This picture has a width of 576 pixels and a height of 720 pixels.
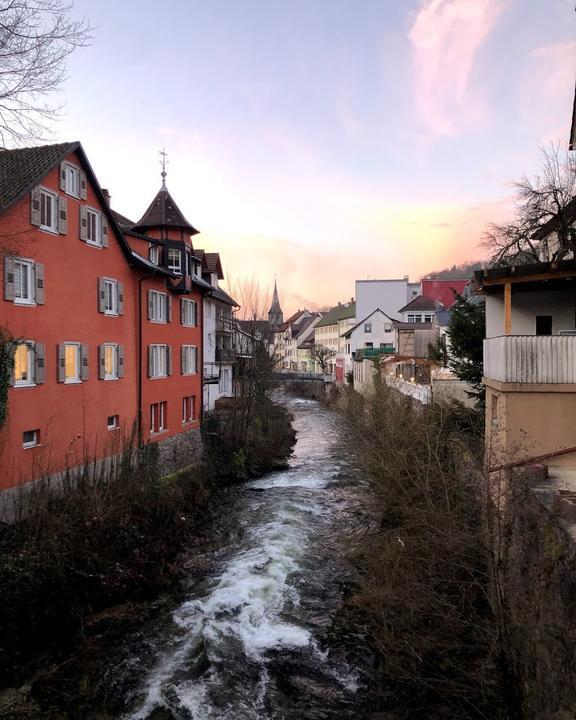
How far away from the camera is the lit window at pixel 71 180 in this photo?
15.5 m

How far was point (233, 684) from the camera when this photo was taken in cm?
911

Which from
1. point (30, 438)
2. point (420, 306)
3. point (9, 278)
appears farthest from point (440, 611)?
point (420, 306)

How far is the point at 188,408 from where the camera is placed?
2520 centimetres

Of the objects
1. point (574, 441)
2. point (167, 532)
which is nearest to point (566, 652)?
point (574, 441)

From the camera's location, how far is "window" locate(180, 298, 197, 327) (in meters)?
24.4

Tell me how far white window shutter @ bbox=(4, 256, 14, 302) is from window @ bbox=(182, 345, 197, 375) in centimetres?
1160

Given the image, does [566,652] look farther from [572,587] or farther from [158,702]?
[158,702]

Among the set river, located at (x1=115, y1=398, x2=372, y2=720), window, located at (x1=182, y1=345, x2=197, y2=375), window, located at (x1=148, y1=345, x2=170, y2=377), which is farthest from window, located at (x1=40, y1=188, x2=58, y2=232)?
window, located at (x1=182, y1=345, x2=197, y2=375)

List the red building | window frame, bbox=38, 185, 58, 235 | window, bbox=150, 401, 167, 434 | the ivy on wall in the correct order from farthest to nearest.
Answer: window, bbox=150, 401, 167, 434 → window frame, bbox=38, 185, 58, 235 → the red building → the ivy on wall

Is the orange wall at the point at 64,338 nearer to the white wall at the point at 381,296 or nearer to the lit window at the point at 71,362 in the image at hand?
the lit window at the point at 71,362

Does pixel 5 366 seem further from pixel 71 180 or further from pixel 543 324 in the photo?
pixel 543 324

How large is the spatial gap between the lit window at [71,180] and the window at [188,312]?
873 centimetres

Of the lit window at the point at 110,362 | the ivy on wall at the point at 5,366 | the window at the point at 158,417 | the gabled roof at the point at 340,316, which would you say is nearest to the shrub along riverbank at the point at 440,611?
the ivy on wall at the point at 5,366

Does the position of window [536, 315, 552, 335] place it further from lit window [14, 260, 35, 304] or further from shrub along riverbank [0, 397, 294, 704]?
lit window [14, 260, 35, 304]
